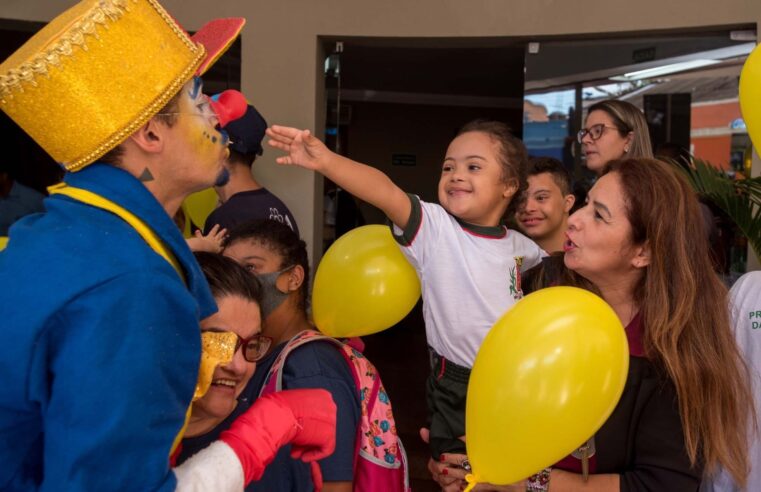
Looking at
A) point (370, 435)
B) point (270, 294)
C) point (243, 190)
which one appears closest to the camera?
point (370, 435)

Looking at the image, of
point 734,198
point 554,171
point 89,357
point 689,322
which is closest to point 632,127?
point 554,171

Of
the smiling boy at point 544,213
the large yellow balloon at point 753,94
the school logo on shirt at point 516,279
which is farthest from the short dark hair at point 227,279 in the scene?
the smiling boy at point 544,213

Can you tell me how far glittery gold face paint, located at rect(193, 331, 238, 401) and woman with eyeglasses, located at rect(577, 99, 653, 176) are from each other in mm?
2042

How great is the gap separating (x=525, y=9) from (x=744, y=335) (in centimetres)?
272

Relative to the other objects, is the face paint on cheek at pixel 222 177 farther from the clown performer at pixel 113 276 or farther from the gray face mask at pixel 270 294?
the gray face mask at pixel 270 294

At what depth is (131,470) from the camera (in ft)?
2.97

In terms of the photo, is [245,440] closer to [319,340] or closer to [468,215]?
[319,340]

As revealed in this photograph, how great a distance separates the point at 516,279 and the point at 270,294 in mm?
705

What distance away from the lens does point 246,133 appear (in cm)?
276

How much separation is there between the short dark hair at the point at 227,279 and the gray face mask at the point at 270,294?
369mm

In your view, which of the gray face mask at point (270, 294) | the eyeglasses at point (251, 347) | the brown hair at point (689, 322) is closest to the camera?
the eyeglasses at point (251, 347)

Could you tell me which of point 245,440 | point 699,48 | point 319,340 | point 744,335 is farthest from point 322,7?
point 245,440

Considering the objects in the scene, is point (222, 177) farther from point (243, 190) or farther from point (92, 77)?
point (243, 190)

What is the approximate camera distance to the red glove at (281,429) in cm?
111
